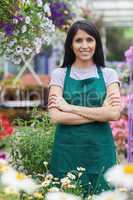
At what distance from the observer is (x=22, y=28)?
4434 mm

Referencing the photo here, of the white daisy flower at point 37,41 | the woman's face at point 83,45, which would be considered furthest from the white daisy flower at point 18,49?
the woman's face at point 83,45

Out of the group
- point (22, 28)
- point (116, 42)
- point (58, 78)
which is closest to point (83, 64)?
point (58, 78)

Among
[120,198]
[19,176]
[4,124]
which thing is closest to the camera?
[120,198]

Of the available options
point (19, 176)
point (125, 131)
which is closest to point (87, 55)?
point (19, 176)

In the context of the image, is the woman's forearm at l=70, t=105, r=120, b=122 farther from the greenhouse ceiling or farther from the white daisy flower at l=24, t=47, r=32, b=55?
the greenhouse ceiling

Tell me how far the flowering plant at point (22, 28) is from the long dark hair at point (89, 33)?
1.22ft

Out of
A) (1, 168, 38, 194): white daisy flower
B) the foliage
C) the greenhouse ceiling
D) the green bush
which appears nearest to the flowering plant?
the green bush

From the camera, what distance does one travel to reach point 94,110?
3.75m

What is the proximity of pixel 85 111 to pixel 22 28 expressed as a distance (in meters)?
0.95

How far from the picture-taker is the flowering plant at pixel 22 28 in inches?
167

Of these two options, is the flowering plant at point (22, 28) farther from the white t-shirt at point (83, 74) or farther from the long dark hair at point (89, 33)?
the white t-shirt at point (83, 74)

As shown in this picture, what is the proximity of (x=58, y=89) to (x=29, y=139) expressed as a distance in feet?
3.01

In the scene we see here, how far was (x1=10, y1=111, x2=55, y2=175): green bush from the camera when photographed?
14.8 feet

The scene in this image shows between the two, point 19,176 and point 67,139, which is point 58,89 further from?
point 19,176
